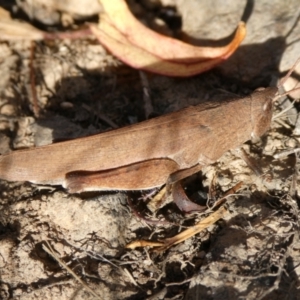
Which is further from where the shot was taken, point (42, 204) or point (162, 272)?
point (42, 204)

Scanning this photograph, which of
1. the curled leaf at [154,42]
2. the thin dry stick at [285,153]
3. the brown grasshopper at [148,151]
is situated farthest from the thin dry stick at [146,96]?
the thin dry stick at [285,153]

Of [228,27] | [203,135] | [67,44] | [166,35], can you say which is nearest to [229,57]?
[228,27]

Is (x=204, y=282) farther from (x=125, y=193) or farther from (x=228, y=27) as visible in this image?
(x=228, y=27)

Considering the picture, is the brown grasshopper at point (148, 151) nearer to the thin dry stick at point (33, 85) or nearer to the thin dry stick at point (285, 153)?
the thin dry stick at point (285, 153)

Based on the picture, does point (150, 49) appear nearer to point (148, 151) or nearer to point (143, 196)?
point (148, 151)

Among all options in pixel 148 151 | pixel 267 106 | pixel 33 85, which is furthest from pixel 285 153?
pixel 33 85

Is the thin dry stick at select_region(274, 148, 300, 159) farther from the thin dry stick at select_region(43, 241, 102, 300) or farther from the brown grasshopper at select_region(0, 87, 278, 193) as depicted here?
the thin dry stick at select_region(43, 241, 102, 300)

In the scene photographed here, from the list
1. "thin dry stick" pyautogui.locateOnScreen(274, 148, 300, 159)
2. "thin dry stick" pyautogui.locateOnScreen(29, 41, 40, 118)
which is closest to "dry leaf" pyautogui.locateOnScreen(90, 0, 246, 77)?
"thin dry stick" pyautogui.locateOnScreen(29, 41, 40, 118)
